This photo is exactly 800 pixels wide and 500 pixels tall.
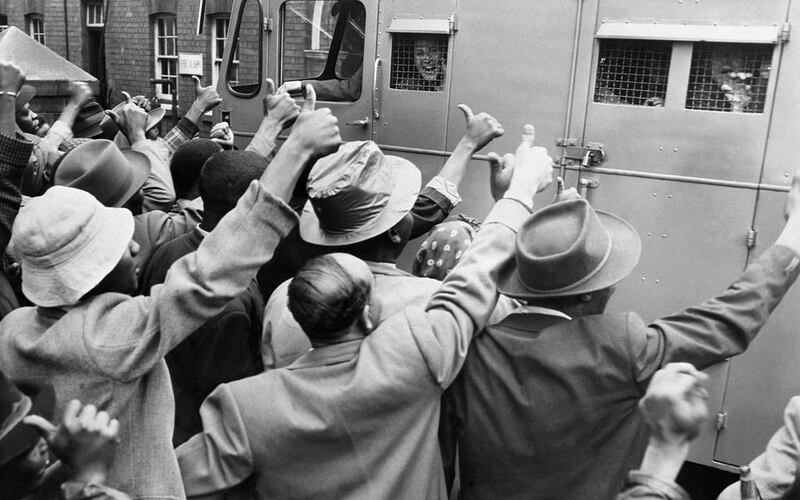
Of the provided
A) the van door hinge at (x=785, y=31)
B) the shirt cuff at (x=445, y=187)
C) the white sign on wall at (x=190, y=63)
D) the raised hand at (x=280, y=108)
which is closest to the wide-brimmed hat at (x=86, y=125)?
the raised hand at (x=280, y=108)

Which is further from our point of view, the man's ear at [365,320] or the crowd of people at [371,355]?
the man's ear at [365,320]

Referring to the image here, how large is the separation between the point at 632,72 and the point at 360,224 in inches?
84.1

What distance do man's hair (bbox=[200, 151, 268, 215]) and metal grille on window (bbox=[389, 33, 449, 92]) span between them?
196 cm

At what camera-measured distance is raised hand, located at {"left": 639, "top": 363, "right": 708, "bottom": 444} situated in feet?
4.00

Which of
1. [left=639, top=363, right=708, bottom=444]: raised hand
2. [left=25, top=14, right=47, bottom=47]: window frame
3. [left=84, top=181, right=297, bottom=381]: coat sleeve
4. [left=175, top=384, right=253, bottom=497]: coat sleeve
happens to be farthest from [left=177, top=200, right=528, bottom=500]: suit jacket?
[left=25, top=14, right=47, bottom=47]: window frame

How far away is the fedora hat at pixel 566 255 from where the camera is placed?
Result: 1.81 metres

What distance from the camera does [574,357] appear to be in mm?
1791

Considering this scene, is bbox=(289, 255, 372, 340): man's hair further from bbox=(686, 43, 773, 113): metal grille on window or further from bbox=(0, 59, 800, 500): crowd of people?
bbox=(686, 43, 773, 113): metal grille on window

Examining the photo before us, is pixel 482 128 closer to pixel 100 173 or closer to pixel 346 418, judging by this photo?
pixel 346 418

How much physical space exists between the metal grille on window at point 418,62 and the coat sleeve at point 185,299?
9.48 feet

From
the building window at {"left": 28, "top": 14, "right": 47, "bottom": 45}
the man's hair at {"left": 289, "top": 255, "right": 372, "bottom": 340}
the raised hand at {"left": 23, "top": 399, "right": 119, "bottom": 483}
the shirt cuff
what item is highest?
the building window at {"left": 28, "top": 14, "right": 47, "bottom": 45}

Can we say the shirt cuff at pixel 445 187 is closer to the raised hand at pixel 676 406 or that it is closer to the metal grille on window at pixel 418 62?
the metal grille on window at pixel 418 62

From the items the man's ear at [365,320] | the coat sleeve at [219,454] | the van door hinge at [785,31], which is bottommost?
the coat sleeve at [219,454]

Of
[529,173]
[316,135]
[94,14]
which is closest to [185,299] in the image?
[316,135]
